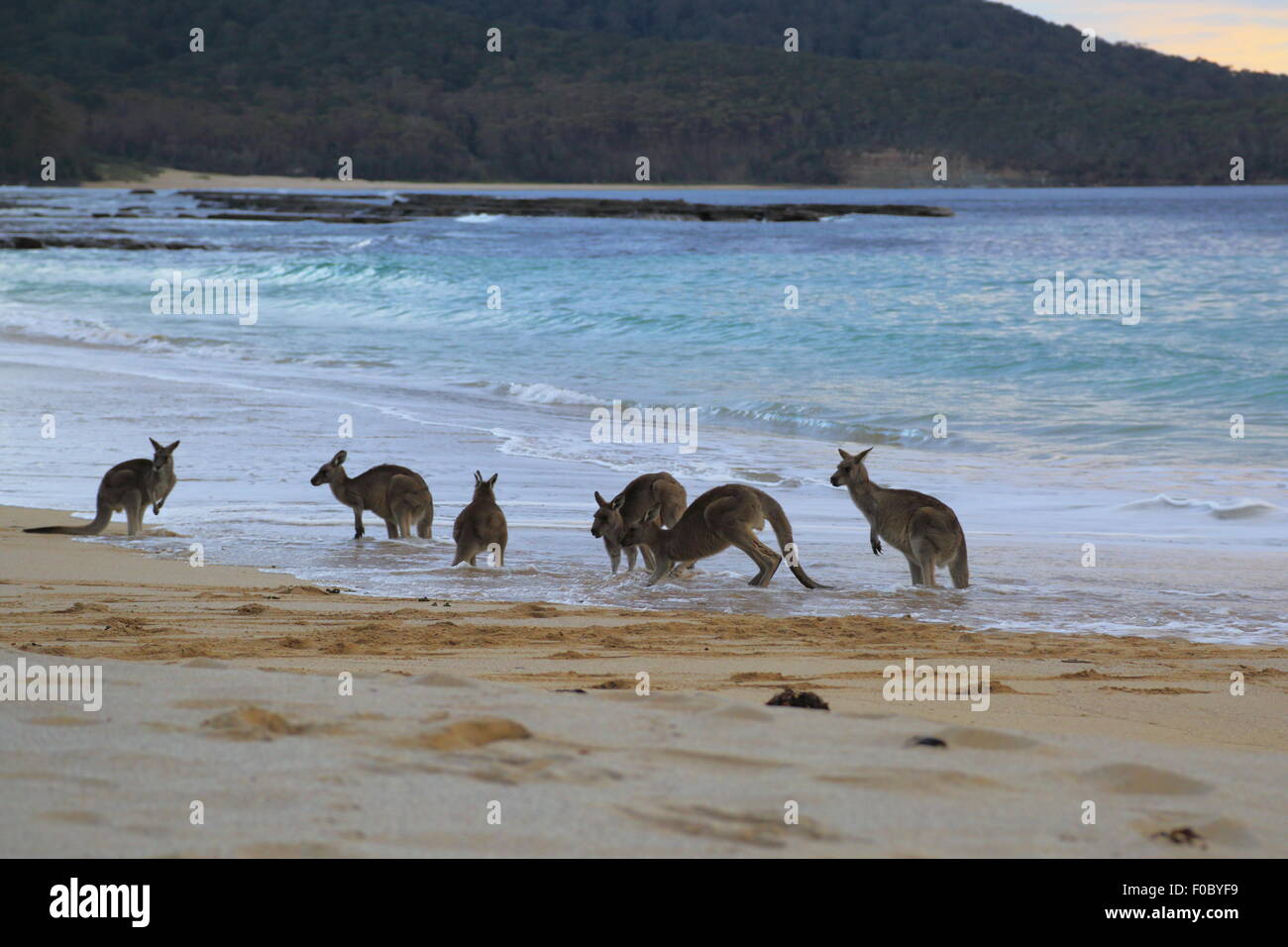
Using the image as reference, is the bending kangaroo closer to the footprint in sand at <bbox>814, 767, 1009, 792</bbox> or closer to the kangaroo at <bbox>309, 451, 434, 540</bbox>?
the kangaroo at <bbox>309, 451, 434, 540</bbox>

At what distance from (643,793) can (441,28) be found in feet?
519

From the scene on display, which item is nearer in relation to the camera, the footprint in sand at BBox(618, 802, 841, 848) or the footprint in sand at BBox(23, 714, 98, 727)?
the footprint in sand at BBox(618, 802, 841, 848)

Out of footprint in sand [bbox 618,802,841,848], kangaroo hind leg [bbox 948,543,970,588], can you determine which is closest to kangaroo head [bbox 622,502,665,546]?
kangaroo hind leg [bbox 948,543,970,588]

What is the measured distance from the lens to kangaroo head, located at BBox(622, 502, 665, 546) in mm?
7496

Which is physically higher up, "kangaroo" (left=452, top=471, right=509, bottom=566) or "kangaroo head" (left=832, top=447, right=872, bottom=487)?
"kangaroo head" (left=832, top=447, right=872, bottom=487)

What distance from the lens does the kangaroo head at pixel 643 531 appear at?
7.50 metres

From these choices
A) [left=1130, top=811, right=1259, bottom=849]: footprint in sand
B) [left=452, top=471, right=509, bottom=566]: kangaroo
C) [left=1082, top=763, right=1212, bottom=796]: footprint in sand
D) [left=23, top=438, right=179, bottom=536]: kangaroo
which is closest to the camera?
[left=1130, top=811, right=1259, bottom=849]: footprint in sand

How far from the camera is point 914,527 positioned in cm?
714

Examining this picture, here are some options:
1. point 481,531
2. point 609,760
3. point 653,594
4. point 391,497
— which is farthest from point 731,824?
point 391,497

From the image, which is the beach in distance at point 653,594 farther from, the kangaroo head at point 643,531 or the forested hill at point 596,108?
the forested hill at point 596,108

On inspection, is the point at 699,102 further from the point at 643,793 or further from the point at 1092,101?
the point at 643,793

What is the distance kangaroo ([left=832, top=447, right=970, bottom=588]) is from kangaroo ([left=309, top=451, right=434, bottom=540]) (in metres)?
2.40

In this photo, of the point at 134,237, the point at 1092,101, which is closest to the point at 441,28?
the point at 1092,101

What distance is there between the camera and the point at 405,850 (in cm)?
264
